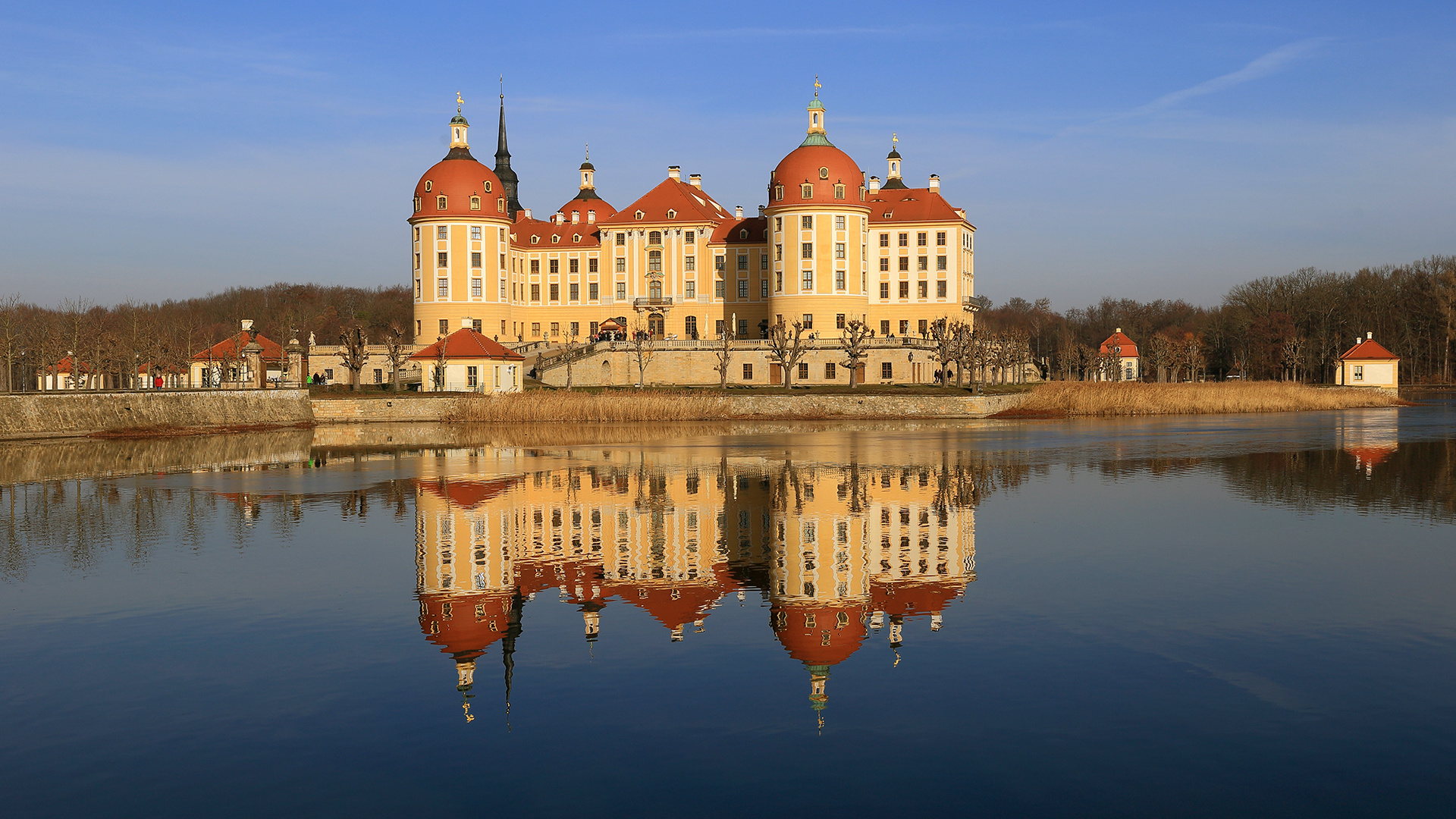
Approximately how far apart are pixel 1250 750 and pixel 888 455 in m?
25.2

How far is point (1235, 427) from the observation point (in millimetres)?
46219

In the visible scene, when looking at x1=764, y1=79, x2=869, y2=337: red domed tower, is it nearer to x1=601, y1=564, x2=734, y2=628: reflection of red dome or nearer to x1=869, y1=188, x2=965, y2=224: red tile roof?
x1=869, y1=188, x2=965, y2=224: red tile roof

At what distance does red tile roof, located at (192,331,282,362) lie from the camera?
7307cm

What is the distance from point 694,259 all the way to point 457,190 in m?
16.5

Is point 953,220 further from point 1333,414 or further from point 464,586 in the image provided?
point 464,586

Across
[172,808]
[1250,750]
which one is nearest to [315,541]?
[172,808]

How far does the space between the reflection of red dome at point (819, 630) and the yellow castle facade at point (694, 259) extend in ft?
200

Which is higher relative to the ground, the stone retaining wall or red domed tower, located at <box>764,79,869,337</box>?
red domed tower, located at <box>764,79,869,337</box>

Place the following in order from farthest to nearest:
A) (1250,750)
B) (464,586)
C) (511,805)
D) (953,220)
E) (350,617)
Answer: (953,220) < (464,586) < (350,617) < (1250,750) < (511,805)

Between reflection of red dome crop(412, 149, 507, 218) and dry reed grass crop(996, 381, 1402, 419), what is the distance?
3845 centimetres

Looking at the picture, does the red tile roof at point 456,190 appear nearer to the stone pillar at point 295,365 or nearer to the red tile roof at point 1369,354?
the stone pillar at point 295,365

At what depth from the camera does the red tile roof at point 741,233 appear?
8138cm

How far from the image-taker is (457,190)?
77.4 m

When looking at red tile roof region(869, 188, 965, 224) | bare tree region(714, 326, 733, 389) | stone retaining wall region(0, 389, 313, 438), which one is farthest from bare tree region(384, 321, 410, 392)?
red tile roof region(869, 188, 965, 224)
